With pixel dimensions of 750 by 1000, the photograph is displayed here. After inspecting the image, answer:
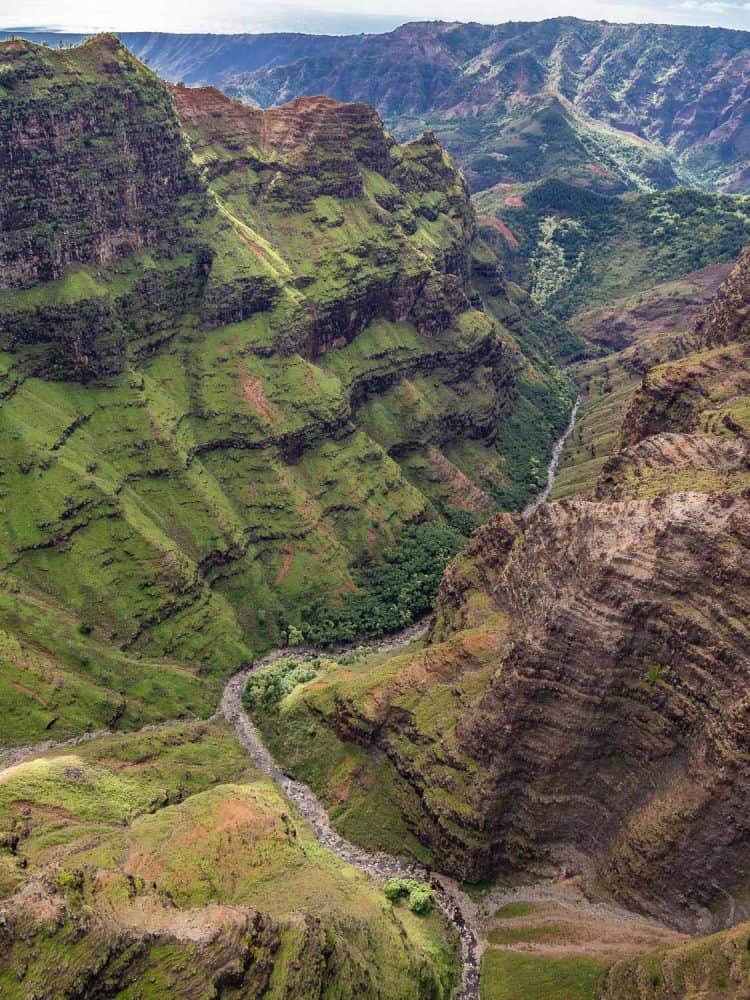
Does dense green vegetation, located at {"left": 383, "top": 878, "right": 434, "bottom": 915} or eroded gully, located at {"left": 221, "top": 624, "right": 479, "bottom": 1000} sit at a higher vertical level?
dense green vegetation, located at {"left": 383, "top": 878, "right": 434, "bottom": 915}

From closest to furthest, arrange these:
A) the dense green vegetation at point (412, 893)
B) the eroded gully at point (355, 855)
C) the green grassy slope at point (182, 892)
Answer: the green grassy slope at point (182, 892) → the eroded gully at point (355, 855) → the dense green vegetation at point (412, 893)

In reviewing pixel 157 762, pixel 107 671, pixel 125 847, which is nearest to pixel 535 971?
pixel 125 847

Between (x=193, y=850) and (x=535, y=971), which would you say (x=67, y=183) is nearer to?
(x=193, y=850)

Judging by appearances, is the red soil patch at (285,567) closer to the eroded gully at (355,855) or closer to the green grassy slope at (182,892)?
the eroded gully at (355,855)

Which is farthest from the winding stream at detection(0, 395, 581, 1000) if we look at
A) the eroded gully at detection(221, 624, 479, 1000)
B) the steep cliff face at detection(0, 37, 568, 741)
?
the steep cliff face at detection(0, 37, 568, 741)

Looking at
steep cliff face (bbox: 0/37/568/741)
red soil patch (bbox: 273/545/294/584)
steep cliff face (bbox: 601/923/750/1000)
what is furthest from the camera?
red soil patch (bbox: 273/545/294/584)

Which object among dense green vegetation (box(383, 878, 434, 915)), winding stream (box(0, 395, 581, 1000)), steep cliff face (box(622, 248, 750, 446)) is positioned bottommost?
winding stream (box(0, 395, 581, 1000))

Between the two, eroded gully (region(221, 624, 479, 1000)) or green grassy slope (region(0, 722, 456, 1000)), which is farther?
eroded gully (region(221, 624, 479, 1000))

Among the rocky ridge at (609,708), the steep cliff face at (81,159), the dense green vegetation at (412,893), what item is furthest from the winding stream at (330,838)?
the steep cliff face at (81,159)

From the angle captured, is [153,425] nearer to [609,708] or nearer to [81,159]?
[81,159]

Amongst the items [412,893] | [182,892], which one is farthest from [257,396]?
[182,892]

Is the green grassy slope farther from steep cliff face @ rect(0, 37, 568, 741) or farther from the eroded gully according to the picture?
steep cliff face @ rect(0, 37, 568, 741)
